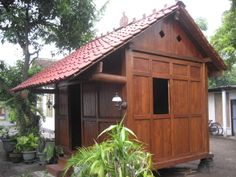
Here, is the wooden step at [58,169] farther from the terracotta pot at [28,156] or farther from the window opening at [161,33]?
the window opening at [161,33]

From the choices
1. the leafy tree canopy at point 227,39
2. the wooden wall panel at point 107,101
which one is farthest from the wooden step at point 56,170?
the leafy tree canopy at point 227,39

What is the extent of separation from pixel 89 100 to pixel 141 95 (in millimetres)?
1591

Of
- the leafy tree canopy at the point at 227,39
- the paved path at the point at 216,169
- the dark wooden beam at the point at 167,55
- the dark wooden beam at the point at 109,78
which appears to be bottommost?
the paved path at the point at 216,169

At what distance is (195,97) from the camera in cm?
952

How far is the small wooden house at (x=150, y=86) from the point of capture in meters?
7.48

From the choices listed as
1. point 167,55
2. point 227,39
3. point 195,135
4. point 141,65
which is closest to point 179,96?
point 167,55

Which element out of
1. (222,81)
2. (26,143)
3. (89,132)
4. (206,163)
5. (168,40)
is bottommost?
(206,163)

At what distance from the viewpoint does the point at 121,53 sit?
7633 millimetres

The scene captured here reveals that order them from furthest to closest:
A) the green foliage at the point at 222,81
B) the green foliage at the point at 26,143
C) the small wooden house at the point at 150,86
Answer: the green foliage at the point at 222,81 < the green foliage at the point at 26,143 < the small wooden house at the point at 150,86

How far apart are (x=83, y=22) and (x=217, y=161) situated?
27.3 ft

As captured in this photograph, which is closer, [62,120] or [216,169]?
[216,169]

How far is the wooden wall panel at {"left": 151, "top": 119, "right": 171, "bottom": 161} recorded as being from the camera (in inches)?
319

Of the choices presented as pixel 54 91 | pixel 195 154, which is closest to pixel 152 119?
pixel 195 154

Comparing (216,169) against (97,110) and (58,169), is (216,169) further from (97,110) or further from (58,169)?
(58,169)
